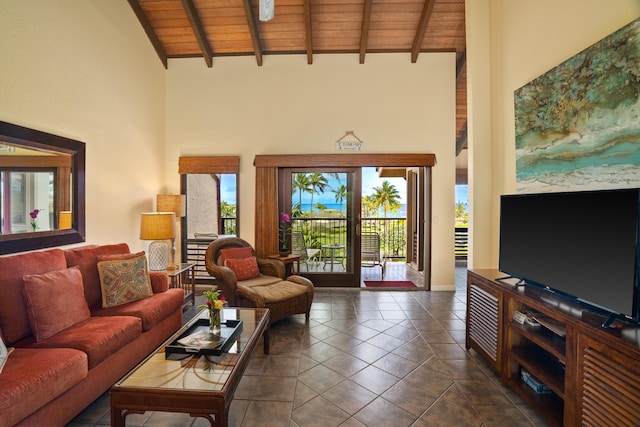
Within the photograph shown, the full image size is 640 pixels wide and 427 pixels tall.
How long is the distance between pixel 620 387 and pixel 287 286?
2.86 m

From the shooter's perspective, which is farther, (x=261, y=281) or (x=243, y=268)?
(x=243, y=268)

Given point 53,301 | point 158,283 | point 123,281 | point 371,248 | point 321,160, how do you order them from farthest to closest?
point 371,248, point 321,160, point 158,283, point 123,281, point 53,301

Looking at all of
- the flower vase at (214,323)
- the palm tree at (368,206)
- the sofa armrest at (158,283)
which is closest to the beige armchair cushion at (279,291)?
the sofa armrest at (158,283)

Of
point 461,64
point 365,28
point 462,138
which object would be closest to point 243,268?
point 365,28

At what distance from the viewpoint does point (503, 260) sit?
2582mm

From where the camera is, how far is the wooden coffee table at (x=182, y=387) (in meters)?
1.54

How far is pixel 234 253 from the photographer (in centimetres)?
404

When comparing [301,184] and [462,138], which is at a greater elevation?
[462,138]

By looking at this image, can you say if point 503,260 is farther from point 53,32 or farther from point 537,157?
point 53,32

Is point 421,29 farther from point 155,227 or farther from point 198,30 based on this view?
point 155,227

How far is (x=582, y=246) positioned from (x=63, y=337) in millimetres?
3294

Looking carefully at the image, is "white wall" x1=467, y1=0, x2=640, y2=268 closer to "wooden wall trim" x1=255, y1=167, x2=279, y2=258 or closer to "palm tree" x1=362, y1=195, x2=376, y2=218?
"wooden wall trim" x1=255, y1=167, x2=279, y2=258

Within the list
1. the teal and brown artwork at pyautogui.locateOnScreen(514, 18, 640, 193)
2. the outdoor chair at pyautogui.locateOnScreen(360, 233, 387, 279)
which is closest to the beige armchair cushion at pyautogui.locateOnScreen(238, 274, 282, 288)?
the outdoor chair at pyautogui.locateOnScreen(360, 233, 387, 279)

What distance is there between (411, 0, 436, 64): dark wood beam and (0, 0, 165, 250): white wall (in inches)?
156
